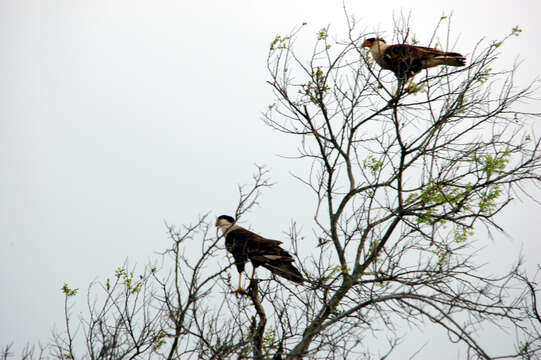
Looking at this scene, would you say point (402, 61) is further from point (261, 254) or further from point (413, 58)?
point (261, 254)

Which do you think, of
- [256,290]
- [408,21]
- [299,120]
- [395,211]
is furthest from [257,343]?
[408,21]

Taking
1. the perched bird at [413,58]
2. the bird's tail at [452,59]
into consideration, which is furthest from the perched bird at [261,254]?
the bird's tail at [452,59]

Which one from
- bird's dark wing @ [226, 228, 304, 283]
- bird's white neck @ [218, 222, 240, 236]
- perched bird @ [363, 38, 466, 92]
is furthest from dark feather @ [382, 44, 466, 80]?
bird's white neck @ [218, 222, 240, 236]

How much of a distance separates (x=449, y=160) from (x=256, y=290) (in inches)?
94.7

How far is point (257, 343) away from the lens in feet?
15.1

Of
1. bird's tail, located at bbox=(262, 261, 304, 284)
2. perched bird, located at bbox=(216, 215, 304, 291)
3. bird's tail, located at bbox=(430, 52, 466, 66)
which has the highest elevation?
bird's tail, located at bbox=(430, 52, 466, 66)

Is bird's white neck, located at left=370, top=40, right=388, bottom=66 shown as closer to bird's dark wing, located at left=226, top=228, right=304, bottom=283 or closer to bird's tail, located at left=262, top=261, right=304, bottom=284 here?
bird's dark wing, located at left=226, top=228, right=304, bottom=283

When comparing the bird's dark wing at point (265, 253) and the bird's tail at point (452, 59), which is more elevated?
the bird's tail at point (452, 59)

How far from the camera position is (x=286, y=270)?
5000 mm

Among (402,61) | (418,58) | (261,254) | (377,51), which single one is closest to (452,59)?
(418,58)

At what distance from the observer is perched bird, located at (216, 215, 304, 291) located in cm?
497

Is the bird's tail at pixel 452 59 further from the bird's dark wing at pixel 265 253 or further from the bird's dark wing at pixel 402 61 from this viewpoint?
the bird's dark wing at pixel 265 253

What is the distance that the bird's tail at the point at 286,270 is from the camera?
4.80 m

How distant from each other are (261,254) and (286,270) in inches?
17.1
